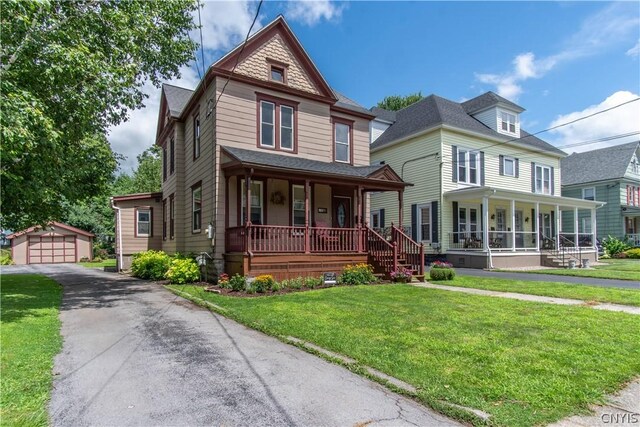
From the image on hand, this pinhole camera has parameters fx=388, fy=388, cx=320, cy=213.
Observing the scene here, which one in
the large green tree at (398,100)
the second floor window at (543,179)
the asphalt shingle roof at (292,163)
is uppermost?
the large green tree at (398,100)

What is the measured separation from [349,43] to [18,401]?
10814 millimetres

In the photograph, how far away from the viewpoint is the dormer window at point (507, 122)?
24.0m

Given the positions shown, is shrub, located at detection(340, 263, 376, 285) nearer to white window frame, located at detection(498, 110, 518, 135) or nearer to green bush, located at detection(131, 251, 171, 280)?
green bush, located at detection(131, 251, 171, 280)

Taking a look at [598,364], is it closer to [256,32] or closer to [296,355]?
[296,355]

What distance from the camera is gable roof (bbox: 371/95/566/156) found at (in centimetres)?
2142

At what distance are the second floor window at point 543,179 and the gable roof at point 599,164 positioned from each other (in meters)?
8.02

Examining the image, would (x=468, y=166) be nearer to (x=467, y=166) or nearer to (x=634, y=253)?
(x=467, y=166)

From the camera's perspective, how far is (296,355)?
5219 millimetres

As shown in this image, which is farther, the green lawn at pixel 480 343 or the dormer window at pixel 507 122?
the dormer window at pixel 507 122

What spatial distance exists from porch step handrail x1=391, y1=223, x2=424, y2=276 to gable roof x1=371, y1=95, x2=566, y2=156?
916 centimetres

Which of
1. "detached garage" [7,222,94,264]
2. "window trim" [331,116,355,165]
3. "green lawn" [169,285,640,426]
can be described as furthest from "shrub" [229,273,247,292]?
"detached garage" [7,222,94,264]

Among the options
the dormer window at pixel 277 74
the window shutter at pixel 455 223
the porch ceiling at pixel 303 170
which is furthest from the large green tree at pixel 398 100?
the porch ceiling at pixel 303 170

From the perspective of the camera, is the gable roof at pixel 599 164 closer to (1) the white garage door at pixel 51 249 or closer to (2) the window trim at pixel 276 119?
(2) the window trim at pixel 276 119

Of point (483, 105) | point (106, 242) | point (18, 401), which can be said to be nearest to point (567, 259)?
point (483, 105)
